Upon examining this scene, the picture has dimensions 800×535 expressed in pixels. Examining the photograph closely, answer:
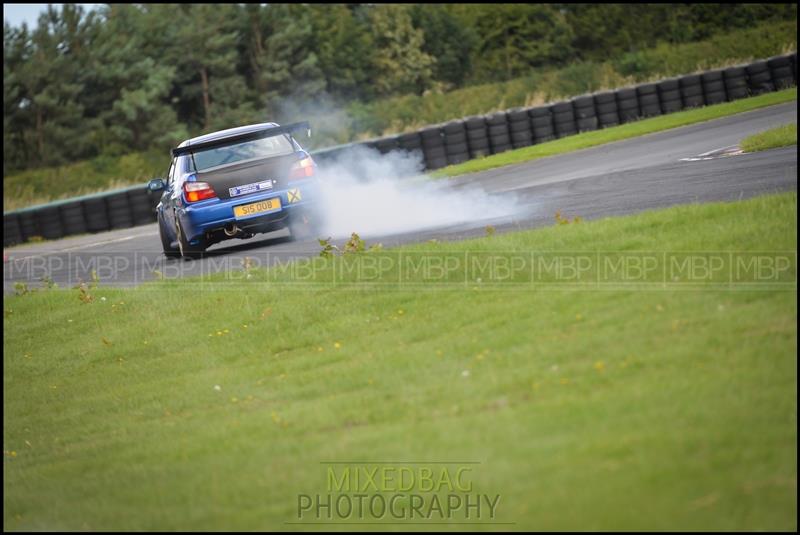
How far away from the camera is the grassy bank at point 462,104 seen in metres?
42.6

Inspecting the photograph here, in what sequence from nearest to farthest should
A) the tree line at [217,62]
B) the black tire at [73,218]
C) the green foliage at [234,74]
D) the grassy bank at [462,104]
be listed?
the black tire at [73,218] < the grassy bank at [462,104] < the green foliage at [234,74] < the tree line at [217,62]

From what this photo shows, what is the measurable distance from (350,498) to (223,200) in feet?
22.7

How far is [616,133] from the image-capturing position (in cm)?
2486

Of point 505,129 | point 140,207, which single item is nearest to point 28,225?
point 140,207

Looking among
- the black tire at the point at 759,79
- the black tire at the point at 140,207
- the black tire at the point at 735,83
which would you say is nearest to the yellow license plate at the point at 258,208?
the black tire at the point at 140,207

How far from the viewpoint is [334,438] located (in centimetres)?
609

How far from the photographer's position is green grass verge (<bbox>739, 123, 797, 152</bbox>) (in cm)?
1553

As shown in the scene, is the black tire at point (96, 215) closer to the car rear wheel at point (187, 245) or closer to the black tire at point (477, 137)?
the black tire at point (477, 137)

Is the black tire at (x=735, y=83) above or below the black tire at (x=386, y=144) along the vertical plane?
below

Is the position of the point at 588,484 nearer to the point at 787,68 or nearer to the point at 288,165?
the point at 288,165

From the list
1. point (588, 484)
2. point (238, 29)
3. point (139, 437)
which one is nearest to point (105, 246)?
point (139, 437)

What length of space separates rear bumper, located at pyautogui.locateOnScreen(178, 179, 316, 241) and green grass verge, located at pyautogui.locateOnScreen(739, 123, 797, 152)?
24.2 feet

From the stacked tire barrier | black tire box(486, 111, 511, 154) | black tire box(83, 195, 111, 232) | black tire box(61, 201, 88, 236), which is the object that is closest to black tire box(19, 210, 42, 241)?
the stacked tire barrier

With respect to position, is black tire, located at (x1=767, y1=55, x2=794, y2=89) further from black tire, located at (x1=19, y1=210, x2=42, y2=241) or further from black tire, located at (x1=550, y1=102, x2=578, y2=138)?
black tire, located at (x1=19, y1=210, x2=42, y2=241)
